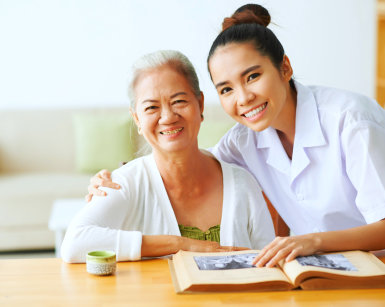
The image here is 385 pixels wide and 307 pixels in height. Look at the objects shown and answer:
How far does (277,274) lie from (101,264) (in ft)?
1.36

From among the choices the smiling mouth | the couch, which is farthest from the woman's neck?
the couch

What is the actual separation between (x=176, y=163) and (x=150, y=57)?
0.34m

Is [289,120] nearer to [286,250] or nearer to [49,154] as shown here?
[286,250]

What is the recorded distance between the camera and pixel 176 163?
71.2 inches

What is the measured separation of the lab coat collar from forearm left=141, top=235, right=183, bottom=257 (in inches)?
21.2

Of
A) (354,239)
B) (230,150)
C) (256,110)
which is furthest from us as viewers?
(230,150)

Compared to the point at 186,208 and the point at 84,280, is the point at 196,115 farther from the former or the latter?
the point at 84,280

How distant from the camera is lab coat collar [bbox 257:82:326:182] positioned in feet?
5.98

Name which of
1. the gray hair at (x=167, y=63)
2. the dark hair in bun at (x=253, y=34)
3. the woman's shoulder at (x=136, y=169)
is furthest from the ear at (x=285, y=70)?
the woman's shoulder at (x=136, y=169)

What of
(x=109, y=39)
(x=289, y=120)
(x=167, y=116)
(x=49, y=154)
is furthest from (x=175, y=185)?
(x=109, y=39)

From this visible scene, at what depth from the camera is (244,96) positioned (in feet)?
5.78

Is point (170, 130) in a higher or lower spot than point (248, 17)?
lower

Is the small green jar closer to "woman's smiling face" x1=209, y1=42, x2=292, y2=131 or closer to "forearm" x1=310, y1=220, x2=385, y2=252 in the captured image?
"forearm" x1=310, y1=220, x2=385, y2=252

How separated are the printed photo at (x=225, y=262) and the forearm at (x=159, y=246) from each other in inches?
5.6
